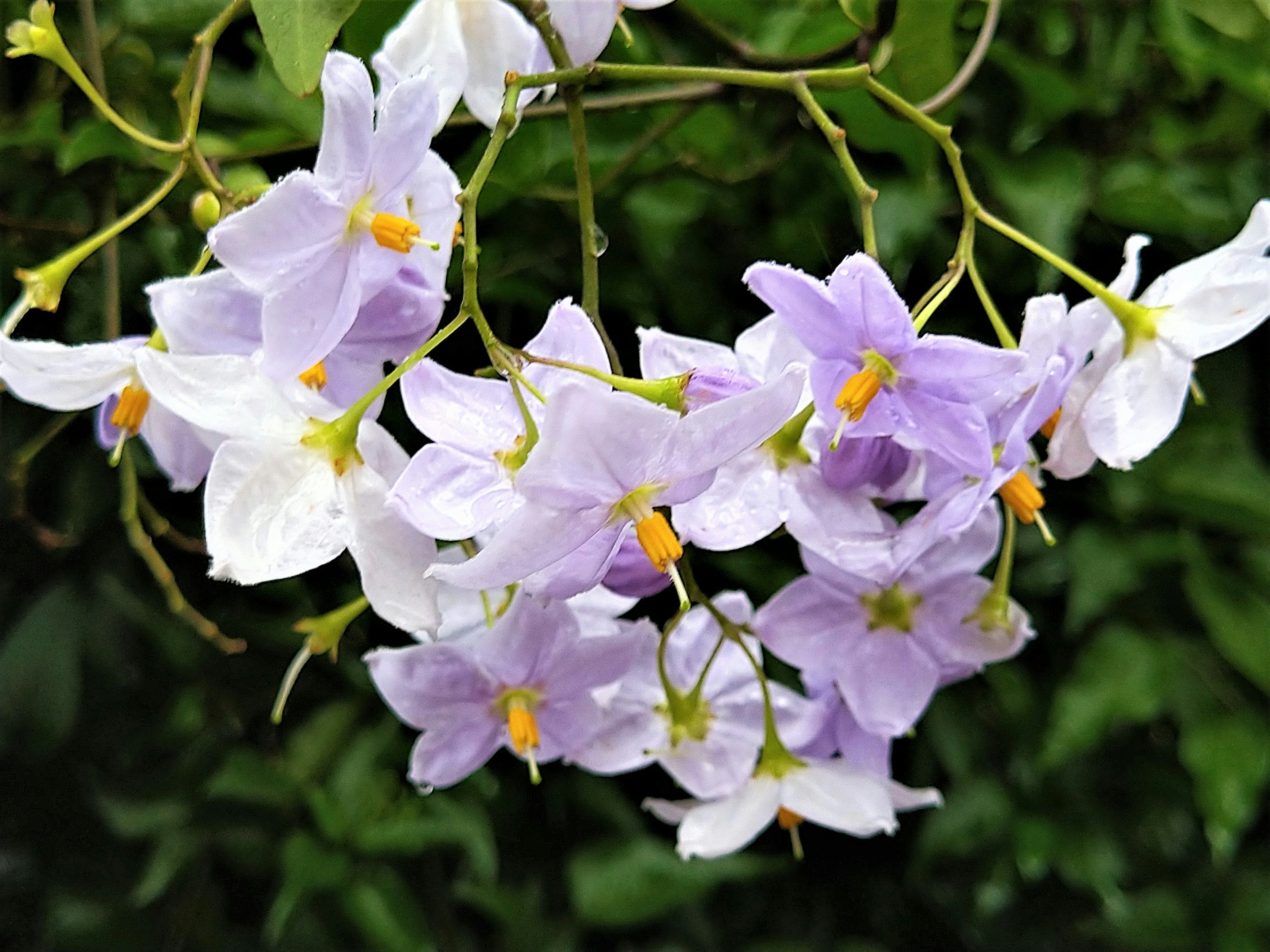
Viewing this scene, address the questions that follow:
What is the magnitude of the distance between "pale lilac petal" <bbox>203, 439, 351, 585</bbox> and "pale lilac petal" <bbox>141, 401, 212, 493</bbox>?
0.09 meters

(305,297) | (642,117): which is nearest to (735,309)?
(642,117)

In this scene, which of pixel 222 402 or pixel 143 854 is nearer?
pixel 222 402

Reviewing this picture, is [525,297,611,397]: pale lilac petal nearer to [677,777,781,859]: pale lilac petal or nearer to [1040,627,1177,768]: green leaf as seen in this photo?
[677,777,781,859]: pale lilac petal

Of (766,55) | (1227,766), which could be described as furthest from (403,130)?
(1227,766)

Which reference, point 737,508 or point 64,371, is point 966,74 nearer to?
point 737,508

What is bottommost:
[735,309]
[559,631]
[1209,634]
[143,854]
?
[143,854]

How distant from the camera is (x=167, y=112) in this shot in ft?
2.27

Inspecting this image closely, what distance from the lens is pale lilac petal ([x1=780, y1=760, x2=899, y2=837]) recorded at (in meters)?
0.46

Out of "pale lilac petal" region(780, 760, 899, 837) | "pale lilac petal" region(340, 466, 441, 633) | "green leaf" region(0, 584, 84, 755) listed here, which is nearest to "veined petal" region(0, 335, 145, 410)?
"pale lilac petal" region(340, 466, 441, 633)

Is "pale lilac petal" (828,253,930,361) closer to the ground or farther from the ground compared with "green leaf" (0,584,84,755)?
farther from the ground

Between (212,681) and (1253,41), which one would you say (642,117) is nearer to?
(1253,41)

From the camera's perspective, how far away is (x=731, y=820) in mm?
468

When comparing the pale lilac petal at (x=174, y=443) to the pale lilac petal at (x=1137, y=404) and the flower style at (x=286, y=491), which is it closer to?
the flower style at (x=286, y=491)

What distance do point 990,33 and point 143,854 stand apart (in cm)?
84
